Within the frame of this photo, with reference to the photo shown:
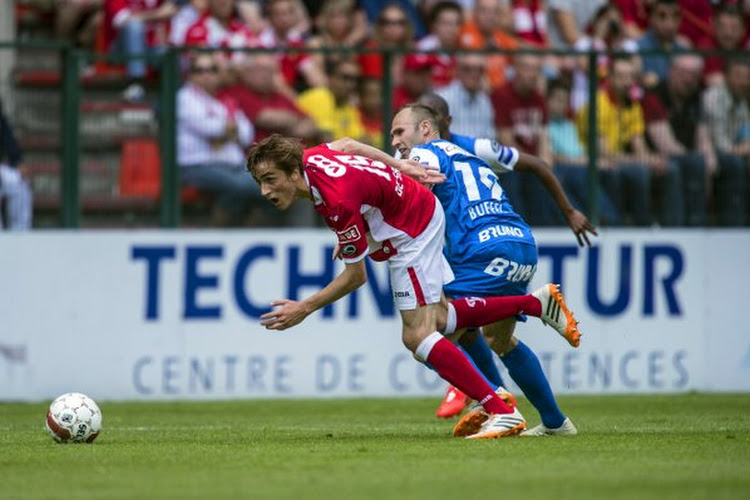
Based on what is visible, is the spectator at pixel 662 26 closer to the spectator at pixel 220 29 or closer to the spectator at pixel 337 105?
the spectator at pixel 337 105

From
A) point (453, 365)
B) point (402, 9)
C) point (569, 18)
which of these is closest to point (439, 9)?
point (402, 9)

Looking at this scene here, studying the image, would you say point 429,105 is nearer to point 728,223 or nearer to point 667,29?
point 728,223

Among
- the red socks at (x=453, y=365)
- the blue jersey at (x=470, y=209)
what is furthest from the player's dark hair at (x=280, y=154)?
the red socks at (x=453, y=365)

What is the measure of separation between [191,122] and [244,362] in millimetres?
2319

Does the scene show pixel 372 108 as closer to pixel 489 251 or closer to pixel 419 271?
pixel 489 251

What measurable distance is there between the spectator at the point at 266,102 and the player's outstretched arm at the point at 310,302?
595 centimetres

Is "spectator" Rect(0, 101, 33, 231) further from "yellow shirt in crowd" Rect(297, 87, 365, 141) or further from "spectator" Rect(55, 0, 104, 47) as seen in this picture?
"yellow shirt in crowd" Rect(297, 87, 365, 141)

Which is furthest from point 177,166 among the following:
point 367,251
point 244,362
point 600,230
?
point 367,251

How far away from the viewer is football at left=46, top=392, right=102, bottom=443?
9.06 m

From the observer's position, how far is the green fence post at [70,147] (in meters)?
14.4

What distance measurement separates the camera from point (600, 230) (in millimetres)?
15148

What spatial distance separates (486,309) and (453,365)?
0.44 m

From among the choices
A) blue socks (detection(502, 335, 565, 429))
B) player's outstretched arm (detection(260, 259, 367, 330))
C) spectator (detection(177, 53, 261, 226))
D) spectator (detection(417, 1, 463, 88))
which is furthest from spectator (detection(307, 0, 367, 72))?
player's outstretched arm (detection(260, 259, 367, 330))

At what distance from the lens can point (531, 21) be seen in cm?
1703
